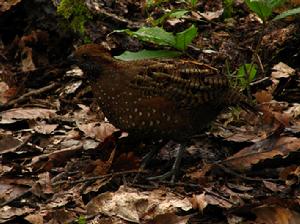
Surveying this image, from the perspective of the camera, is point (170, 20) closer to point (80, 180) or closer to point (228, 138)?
point (228, 138)

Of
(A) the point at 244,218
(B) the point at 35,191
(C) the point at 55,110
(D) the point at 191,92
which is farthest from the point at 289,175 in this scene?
(C) the point at 55,110

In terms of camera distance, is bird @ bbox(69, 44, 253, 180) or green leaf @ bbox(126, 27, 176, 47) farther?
green leaf @ bbox(126, 27, 176, 47)

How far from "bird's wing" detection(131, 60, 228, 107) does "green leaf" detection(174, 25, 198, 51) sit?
321 mm

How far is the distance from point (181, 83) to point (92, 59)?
716mm

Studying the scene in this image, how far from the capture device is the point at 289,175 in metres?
4.16

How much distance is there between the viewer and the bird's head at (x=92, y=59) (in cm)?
464

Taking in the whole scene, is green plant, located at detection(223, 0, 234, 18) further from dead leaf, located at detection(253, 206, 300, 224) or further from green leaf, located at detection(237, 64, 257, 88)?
dead leaf, located at detection(253, 206, 300, 224)

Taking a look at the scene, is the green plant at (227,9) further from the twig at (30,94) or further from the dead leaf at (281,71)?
the twig at (30,94)

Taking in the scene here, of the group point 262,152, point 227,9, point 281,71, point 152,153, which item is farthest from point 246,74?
point 227,9

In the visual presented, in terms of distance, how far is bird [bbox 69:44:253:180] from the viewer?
14.4 ft

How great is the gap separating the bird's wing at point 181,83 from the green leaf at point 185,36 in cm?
32

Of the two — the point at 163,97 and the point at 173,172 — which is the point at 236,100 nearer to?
the point at 163,97

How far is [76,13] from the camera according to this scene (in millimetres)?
6141

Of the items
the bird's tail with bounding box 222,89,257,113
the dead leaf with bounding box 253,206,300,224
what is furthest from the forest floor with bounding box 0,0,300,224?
the bird's tail with bounding box 222,89,257,113
